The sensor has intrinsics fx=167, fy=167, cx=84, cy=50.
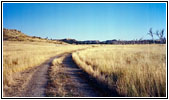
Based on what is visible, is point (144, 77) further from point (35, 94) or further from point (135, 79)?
point (35, 94)

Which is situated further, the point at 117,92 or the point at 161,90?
the point at 117,92

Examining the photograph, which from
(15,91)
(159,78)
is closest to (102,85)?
(159,78)

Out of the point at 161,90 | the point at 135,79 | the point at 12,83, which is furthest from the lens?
the point at 12,83

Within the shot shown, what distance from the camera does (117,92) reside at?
5.62 metres

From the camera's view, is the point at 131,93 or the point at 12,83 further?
the point at 12,83

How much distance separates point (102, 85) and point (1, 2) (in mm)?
4951

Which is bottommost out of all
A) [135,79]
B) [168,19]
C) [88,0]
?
[135,79]

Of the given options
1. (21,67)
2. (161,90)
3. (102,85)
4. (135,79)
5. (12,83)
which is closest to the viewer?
(161,90)

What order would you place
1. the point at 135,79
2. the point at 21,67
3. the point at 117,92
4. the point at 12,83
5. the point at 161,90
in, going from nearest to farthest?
the point at 161,90, the point at 117,92, the point at 135,79, the point at 12,83, the point at 21,67

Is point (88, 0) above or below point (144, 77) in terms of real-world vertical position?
above

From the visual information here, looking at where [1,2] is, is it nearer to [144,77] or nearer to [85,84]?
[85,84]

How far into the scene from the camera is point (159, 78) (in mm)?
5703

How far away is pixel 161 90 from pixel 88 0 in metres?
3.80

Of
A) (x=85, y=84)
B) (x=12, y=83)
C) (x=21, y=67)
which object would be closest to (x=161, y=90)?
(x=85, y=84)
